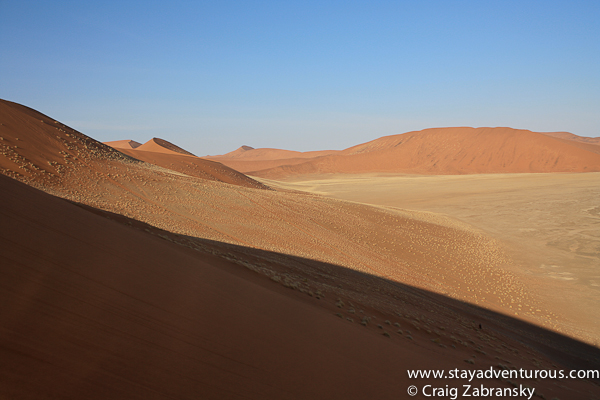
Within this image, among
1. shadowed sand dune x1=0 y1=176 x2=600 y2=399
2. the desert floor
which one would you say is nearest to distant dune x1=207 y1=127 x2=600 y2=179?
the desert floor

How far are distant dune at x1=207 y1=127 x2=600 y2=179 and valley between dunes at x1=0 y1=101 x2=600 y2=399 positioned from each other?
7947 cm

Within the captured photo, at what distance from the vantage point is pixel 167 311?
4.32 meters

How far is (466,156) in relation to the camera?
92125mm

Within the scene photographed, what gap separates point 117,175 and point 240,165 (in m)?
135

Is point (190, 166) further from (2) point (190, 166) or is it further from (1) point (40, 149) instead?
(1) point (40, 149)

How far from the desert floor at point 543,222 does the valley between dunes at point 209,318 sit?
52.9 inches

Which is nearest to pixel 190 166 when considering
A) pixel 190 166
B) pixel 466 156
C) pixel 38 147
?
pixel 190 166

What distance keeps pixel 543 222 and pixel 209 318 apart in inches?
1244

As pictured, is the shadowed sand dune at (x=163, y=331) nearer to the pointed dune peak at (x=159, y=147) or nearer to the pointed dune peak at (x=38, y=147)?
the pointed dune peak at (x=38, y=147)

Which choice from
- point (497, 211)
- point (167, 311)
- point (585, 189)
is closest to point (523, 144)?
point (585, 189)

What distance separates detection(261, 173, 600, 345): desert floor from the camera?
15084 mm

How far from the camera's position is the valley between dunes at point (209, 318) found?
3.32 m

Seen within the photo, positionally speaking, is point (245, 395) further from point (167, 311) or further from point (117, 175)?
point (117, 175)

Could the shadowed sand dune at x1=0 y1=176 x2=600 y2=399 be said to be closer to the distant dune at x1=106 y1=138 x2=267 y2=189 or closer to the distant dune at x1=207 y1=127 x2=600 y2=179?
the distant dune at x1=106 y1=138 x2=267 y2=189
